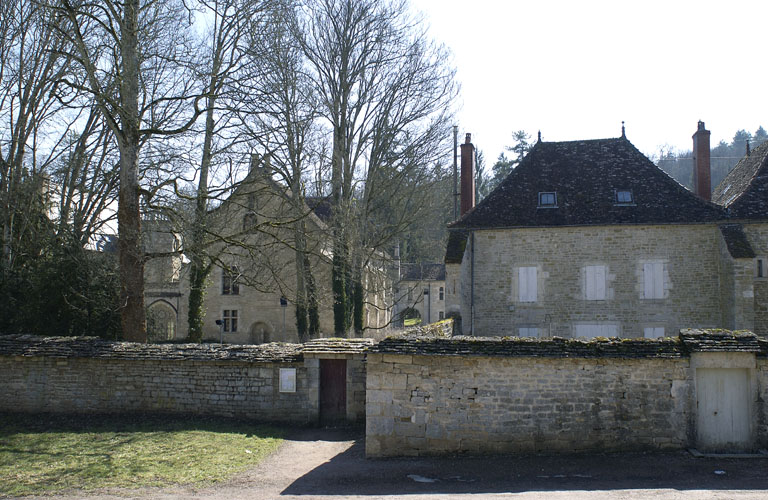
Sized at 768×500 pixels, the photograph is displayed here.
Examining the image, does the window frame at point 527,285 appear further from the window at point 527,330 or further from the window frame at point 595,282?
the window frame at point 595,282

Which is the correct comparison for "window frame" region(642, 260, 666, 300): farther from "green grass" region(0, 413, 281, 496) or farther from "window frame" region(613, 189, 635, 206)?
"green grass" region(0, 413, 281, 496)

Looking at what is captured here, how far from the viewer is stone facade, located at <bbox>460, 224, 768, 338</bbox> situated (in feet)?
64.0

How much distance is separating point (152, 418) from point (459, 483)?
298 inches

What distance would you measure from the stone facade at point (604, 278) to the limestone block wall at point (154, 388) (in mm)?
8705

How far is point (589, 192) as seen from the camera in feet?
68.3

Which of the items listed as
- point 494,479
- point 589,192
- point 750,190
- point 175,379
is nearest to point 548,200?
point 589,192

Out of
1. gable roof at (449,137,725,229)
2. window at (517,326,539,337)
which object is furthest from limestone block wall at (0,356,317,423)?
gable roof at (449,137,725,229)

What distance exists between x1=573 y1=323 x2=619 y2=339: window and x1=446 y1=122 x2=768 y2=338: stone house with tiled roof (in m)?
0.03

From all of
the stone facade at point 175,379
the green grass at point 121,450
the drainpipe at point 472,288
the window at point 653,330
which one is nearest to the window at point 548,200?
the drainpipe at point 472,288

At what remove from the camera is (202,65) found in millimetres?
15266

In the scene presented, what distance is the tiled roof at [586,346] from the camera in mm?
10125

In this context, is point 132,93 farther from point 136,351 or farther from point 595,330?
point 595,330

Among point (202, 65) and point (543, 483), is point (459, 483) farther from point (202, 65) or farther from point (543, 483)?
point (202, 65)

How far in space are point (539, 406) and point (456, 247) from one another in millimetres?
10497
